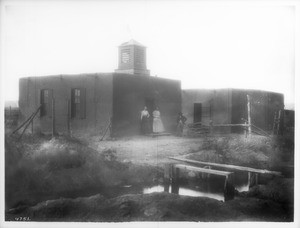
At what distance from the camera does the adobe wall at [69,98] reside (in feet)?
17.0

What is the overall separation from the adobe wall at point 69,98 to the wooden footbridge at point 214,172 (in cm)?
136

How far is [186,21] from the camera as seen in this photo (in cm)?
510

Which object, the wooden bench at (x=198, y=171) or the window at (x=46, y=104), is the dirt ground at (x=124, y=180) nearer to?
the wooden bench at (x=198, y=171)

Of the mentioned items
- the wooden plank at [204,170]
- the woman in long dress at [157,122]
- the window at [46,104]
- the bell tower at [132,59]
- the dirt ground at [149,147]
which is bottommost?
the wooden plank at [204,170]

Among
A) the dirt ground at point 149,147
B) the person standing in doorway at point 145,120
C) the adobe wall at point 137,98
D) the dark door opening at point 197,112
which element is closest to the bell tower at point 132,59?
the adobe wall at point 137,98

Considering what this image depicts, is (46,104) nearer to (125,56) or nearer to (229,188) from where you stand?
(125,56)

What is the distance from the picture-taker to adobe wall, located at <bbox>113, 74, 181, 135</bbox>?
514 cm

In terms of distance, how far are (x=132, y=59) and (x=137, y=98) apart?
0.65 metres

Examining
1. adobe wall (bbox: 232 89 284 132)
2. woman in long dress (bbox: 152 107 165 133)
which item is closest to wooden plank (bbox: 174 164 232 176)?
woman in long dress (bbox: 152 107 165 133)

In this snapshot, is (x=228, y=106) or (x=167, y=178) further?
(x=228, y=106)

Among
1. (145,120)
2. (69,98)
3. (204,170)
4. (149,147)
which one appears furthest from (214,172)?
(69,98)

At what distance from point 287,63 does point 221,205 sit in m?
2.51

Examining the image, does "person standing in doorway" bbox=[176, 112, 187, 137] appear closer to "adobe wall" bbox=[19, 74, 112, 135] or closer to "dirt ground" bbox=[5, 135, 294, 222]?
"dirt ground" bbox=[5, 135, 294, 222]

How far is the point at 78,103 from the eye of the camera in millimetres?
5219
